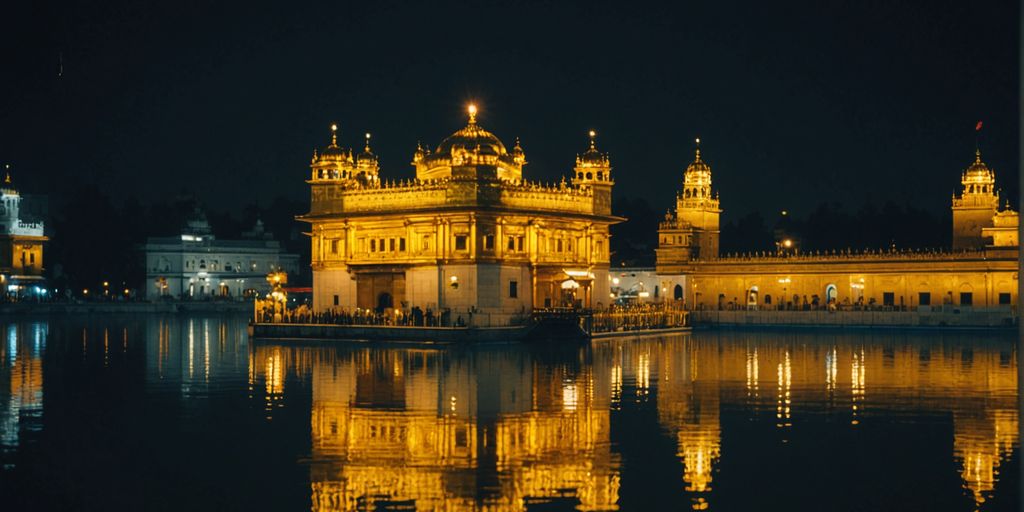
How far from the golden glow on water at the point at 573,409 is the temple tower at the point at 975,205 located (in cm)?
2700

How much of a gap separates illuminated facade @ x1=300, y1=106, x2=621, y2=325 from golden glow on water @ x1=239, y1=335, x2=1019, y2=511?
7.53 m

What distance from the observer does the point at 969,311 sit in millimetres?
60562

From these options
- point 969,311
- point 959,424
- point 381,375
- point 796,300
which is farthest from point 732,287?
point 959,424

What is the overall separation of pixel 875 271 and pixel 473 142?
2452cm

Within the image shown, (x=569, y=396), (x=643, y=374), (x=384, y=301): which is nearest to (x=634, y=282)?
(x=384, y=301)

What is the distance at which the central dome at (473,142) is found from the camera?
174 ft

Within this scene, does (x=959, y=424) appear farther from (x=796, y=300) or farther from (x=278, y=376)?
(x=796, y=300)

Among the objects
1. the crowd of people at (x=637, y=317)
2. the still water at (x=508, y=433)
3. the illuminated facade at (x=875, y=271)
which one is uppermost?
the illuminated facade at (x=875, y=271)

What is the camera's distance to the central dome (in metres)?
52.9

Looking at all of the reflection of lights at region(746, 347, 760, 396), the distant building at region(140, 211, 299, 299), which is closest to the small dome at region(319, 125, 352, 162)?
the reflection of lights at region(746, 347, 760, 396)

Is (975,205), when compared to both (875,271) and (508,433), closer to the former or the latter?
(875,271)

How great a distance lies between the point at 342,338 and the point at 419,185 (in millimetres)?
7256

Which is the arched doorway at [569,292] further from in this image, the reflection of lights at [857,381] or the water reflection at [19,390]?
the water reflection at [19,390]

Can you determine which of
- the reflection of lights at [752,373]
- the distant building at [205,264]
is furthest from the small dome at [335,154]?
the distant building at [205,264]
